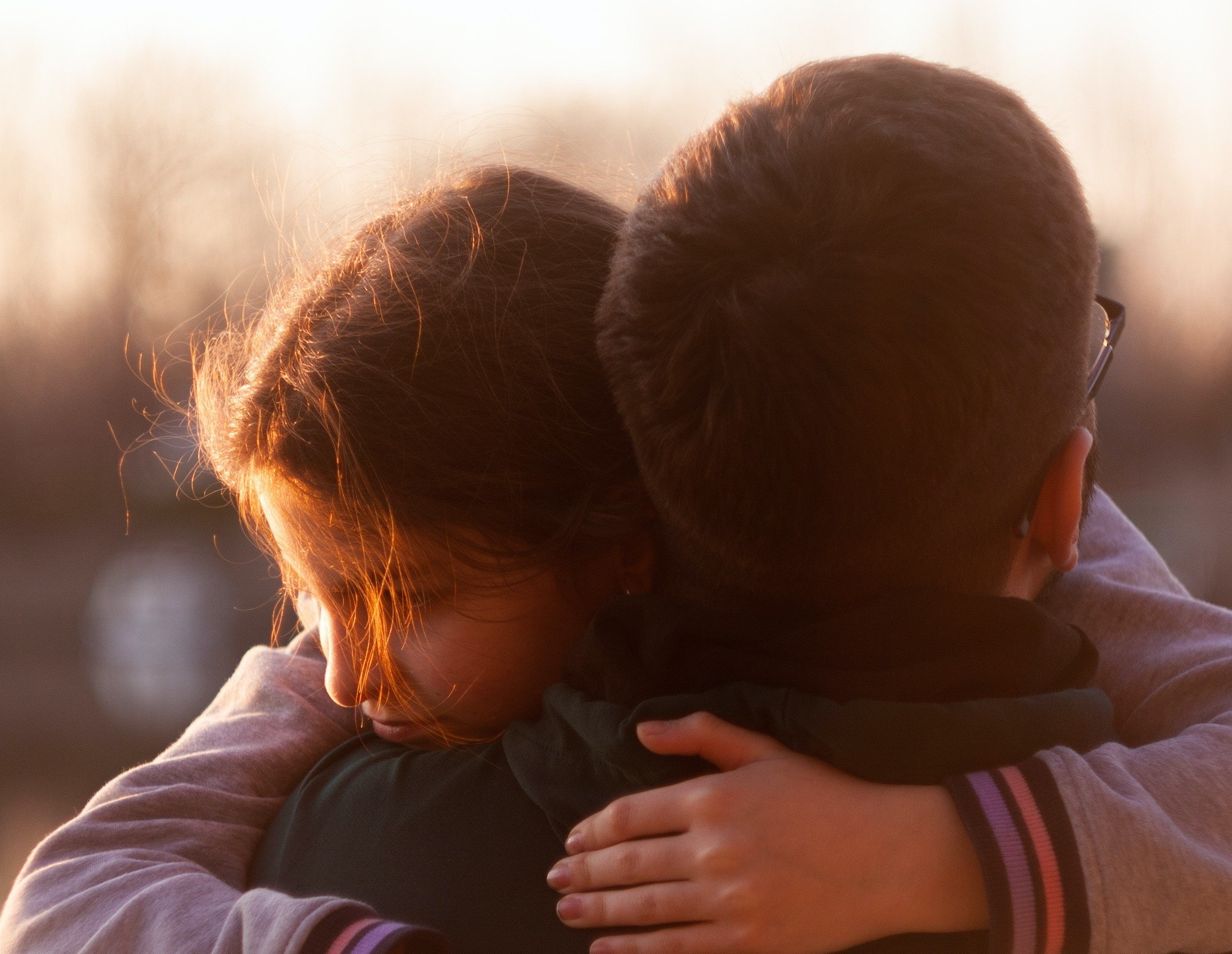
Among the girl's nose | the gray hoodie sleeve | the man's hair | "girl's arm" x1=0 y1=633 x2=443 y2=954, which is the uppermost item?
the man's hair

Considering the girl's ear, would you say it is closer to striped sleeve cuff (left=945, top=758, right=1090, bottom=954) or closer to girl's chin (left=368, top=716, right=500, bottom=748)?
girl's chin (left=368, top=716, right=500, bottom=748)

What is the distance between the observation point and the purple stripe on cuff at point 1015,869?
1034 mm

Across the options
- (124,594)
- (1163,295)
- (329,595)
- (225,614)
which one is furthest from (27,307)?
(329,595)

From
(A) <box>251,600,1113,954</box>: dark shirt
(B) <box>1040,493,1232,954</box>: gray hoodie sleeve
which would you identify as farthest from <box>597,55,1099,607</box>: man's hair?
(B) <box>1040,493,1232,954</box>: gray hoodie sleeve

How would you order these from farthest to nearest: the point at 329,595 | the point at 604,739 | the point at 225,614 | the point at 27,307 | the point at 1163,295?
the point at 27,307, the point at 1163,295, the point at 225,614, the point at 329,595, the point at 604,739

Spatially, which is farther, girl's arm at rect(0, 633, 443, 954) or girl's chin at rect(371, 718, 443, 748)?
girl's chin at rect(371, 718, 443, 748)

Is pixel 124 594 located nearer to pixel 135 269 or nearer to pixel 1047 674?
pixel 135 269

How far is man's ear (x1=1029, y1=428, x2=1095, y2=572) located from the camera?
3.69 ft

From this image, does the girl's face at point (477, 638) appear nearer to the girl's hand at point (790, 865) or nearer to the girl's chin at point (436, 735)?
the girl's chin at point (436, 735)

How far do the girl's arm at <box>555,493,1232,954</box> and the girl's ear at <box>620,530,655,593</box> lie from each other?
305 mm

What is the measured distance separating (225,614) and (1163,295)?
418 inches

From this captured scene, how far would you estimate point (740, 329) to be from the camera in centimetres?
99

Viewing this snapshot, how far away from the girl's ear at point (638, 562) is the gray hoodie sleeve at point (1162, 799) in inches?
19.6


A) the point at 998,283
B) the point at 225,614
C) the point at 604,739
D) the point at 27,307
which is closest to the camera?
the point at 998,283
